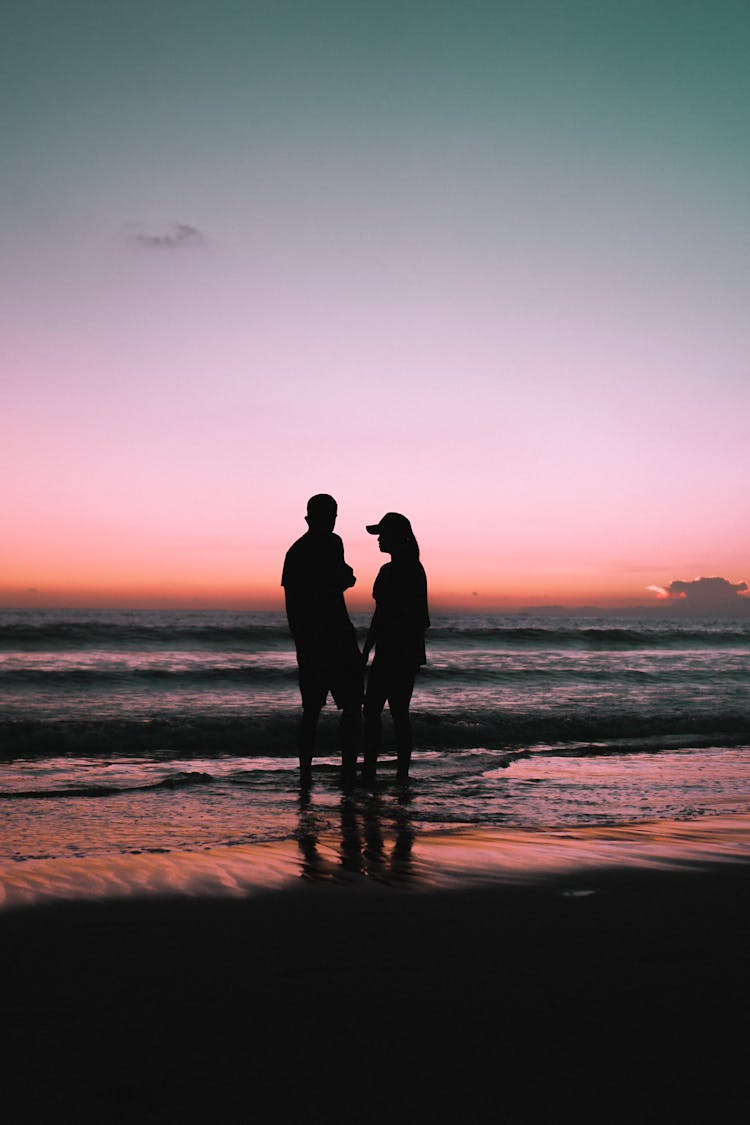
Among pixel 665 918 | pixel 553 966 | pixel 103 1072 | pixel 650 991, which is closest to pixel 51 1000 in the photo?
pixel 103 1072

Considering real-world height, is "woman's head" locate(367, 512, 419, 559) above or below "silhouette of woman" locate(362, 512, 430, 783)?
above

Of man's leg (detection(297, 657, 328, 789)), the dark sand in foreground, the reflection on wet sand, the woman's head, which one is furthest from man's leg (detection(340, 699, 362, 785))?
the dark sand in foreground

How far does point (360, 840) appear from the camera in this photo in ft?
15.2

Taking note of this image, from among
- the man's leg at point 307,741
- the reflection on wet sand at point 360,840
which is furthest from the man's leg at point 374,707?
the reflection on wet sand at point 360,840

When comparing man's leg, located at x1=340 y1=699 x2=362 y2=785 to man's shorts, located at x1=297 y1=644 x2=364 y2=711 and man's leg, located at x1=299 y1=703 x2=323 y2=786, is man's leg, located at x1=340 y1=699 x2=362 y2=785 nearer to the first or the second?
man's shorts, located at x1=297 y1=644 x2=364 y2=711

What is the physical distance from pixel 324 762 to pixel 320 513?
307 cm

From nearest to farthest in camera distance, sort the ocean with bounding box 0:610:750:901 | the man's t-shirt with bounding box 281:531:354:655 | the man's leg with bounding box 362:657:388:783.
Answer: the ocean with bounding box 0:610:750:901, the man's t-shirt with bounding box 281:531:354:655, the man's leg with bounding box 362:657:388:783

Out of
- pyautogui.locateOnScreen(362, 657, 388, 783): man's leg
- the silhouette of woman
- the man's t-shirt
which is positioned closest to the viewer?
the man's t-shirt

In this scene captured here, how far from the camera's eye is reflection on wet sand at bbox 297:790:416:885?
389cm

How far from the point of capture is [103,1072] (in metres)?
1.89

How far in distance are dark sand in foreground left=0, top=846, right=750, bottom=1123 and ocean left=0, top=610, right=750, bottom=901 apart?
95cm

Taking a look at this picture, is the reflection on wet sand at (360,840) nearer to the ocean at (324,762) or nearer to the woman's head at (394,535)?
the ocean at (324,762)

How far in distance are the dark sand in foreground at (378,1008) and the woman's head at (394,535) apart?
3.78 m

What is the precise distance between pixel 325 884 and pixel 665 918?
1395 mm
